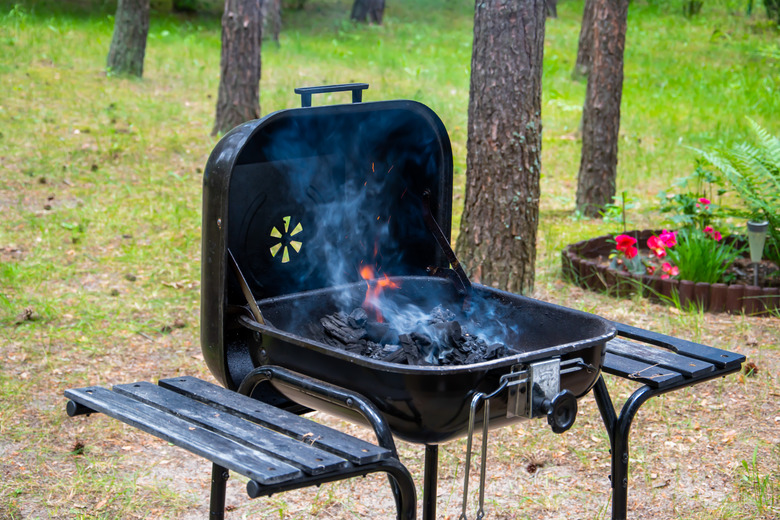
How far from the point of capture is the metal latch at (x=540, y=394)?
228cm

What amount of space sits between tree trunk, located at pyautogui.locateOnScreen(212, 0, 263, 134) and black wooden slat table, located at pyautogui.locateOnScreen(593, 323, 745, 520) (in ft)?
22.3

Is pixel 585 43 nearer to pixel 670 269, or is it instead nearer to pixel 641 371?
pixel 670 269

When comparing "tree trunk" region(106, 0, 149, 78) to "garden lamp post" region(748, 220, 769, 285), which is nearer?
"garden lamp post" region(748, 220, 769, 285)

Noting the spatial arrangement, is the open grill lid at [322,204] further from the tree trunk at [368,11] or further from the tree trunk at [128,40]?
the tree trunk at [368,11]

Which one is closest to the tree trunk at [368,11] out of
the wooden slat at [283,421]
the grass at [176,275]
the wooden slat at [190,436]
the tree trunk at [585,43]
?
the grass at [176,275]

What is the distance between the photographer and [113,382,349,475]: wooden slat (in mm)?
2004

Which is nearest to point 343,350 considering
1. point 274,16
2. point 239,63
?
point 239,63

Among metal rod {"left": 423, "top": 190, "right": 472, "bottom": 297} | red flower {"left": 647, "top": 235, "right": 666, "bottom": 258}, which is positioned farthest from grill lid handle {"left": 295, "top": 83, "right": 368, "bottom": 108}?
red flower {"left": 647, "top": 235, "right": 666, "bottom": 258}

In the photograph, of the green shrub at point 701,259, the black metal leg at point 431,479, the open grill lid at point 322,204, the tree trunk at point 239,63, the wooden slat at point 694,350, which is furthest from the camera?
the tree trunk at point 239,63

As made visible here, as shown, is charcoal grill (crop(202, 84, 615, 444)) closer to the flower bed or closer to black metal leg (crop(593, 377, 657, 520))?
black metal leg (crop(593, 377, 657, 520))

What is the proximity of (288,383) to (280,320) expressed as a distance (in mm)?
510

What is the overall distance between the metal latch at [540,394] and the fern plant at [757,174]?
371cm

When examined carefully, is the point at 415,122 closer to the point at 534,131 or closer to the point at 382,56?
the point at 534,131

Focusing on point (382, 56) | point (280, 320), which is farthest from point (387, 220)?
point (382, 56)
